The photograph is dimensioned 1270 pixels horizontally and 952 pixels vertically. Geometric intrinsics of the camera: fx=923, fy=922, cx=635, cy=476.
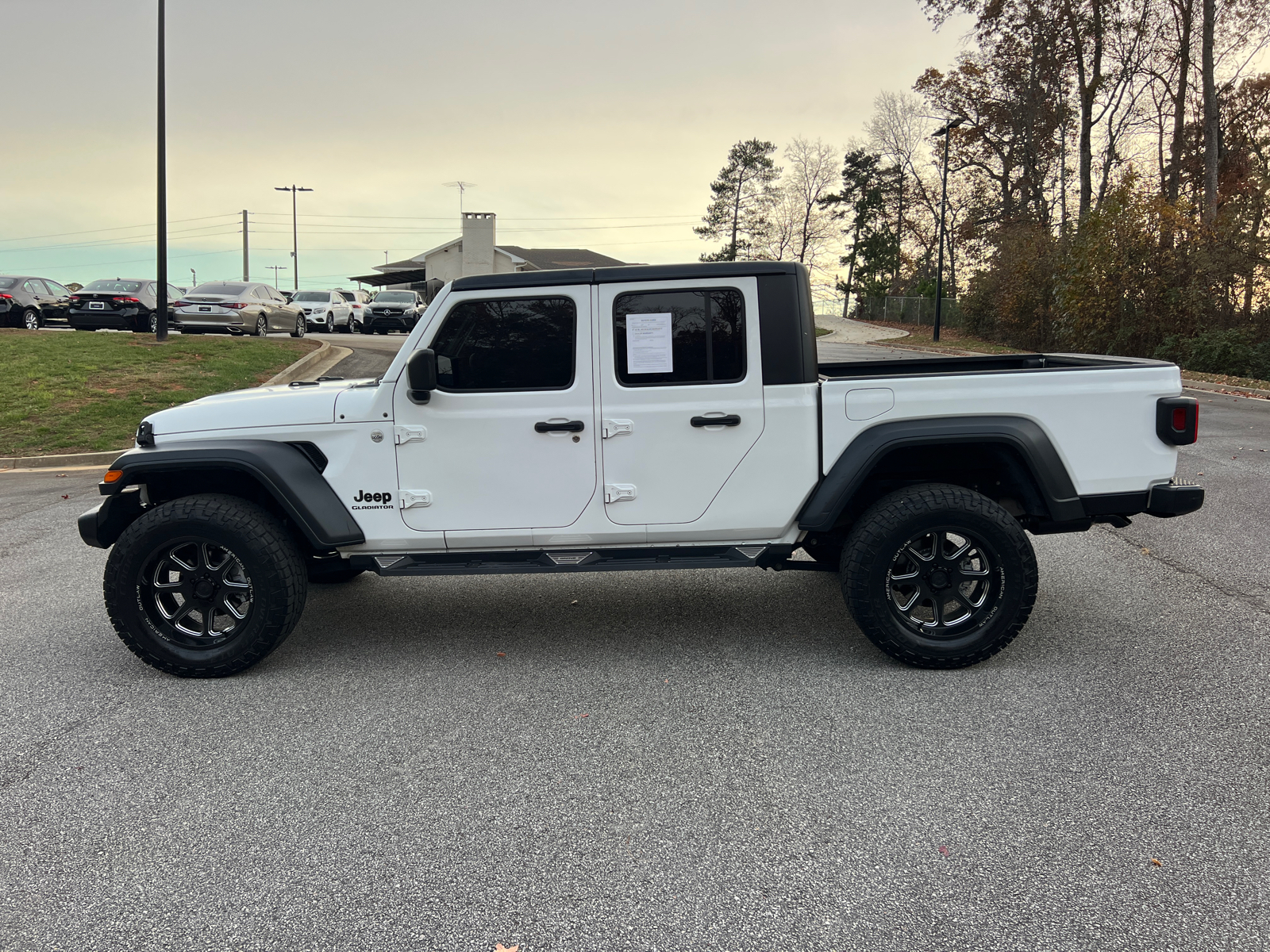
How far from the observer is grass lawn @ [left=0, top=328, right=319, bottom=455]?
1229 cm

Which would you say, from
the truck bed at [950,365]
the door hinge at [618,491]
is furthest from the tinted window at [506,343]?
the truck bed at [950,365]

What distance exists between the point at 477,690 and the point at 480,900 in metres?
1.61

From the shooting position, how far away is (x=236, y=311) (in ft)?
77.9

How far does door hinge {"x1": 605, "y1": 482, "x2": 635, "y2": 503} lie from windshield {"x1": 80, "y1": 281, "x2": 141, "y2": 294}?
23399 mm

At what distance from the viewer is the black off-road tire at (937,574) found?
4297mm

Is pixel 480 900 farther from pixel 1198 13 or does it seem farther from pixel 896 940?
pixel 1198 13

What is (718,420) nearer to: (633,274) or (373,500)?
(633,274)

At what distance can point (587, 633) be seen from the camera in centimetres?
509

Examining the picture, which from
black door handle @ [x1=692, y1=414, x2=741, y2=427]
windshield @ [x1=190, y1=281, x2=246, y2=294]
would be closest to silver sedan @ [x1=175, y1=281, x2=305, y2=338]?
windshield @ [x1=190, y1=281, x2=246, y2=294]

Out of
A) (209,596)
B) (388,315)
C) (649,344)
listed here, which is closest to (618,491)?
(649,344)

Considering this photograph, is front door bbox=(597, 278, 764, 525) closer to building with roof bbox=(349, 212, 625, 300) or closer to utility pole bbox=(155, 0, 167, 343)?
utility pole bbox=(155, 0, 167, 343)

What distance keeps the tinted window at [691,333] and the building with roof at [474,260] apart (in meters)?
40.2

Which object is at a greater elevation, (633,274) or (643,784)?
(633,274)

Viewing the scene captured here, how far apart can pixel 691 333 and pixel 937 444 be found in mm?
1275
